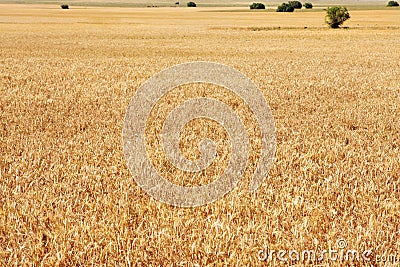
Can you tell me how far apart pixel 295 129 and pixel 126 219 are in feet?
16.2

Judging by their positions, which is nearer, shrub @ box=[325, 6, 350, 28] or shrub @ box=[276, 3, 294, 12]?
shrub @ box=[325, 6, 350, 28]

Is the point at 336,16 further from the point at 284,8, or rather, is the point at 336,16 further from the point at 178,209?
the point at 178,209

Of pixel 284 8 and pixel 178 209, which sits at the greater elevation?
pixel 284 8

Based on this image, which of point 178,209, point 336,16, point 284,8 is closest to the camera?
point 178,209

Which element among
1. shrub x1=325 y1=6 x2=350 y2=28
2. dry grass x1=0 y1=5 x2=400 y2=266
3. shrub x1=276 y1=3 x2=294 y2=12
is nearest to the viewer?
dry grass x1=0 y1=5 x2=400 y2=266

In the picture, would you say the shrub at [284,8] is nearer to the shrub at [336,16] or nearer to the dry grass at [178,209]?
the shrub at [336,16]

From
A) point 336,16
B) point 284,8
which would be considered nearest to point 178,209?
point 336,16

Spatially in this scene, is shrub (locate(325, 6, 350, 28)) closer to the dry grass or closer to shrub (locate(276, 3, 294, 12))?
shrub (locate(276, 3, 294, 12))

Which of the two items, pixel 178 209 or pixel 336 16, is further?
pixel 336 16

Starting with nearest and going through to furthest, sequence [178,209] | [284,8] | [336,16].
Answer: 1. [178,209]
2. [336,16]
3. [284,8]

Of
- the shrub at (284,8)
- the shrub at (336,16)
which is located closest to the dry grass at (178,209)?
the shrub at (336,16)

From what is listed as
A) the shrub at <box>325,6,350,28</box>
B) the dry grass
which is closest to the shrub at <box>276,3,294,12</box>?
the shrub at <box>325,6,350,28</box>

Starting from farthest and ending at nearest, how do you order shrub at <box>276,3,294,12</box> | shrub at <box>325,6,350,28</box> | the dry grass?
shrub at <box>276,3,294,12</box> < shrub at <box>325,6,350,28</box> < the dry grass

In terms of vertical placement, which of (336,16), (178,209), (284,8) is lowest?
(178,209)
